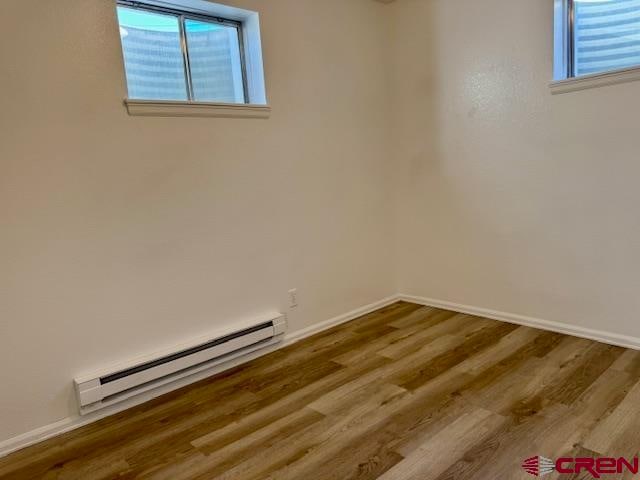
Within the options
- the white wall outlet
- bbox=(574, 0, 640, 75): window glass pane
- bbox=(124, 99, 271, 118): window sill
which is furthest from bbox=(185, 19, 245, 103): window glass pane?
bbox=(574, 0, 640, 75): window glass pane

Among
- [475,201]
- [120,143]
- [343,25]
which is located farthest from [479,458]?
[343,25]

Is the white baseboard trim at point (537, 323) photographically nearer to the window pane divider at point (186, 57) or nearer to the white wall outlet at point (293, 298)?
the white wall outlet at point (293, 298)

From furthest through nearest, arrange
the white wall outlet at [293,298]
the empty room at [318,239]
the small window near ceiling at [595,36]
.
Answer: the white wall outlet at [293,298] < the small window near ceiling at [595,36] < the empty room at [318,239]

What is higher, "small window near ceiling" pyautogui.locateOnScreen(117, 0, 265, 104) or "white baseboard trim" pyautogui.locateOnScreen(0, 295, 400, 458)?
"small window near ceiling" pyautogui.locateOnScreen(117, 0, 265, 104)

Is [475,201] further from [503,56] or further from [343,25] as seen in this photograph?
[343,25]

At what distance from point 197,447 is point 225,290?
99 centimetres

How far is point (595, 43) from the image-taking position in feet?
8.91

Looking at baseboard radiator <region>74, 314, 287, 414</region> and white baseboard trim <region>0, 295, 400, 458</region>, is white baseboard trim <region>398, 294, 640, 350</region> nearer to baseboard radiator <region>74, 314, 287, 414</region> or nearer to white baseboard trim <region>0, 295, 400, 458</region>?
white baseboard trim <region>0, 295, 400, 458</region>

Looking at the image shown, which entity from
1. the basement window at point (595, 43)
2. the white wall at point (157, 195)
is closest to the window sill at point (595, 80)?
the basement window at point (595, 43)

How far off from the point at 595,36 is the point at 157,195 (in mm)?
2732

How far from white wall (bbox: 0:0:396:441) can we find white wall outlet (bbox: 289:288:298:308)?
0.04 m

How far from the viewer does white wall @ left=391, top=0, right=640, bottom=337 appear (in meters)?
2.68

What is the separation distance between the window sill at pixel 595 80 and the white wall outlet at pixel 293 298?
209 cm

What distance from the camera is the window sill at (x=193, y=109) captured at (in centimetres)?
235
